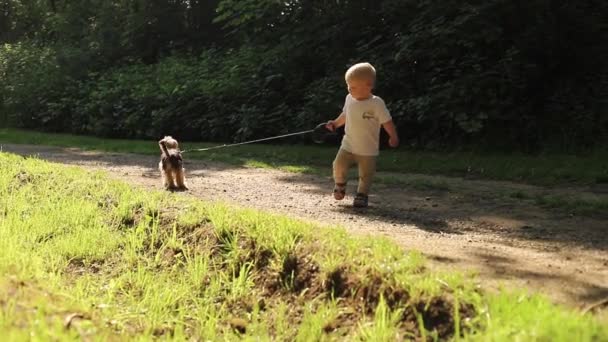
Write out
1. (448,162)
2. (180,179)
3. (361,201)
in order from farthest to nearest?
(448,162), (180,179), (361,201)

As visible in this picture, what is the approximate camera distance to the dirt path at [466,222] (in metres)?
3.53

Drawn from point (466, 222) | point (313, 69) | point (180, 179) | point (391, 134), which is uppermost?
point (313, 69)

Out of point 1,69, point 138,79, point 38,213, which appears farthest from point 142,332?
point 1,69

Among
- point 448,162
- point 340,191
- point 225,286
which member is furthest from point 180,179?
point 448,162

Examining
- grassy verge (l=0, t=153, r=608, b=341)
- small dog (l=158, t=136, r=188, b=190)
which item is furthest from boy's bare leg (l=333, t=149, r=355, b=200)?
small dog (l=158, t=136, r=188, b=190)

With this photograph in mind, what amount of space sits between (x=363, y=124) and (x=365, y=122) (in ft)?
0.10

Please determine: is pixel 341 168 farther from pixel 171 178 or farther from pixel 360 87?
pixel 171 178

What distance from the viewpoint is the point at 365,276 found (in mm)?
3486

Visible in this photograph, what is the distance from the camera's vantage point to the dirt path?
353cm

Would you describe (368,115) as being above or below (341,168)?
above

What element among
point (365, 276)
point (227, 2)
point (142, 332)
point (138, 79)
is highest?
point (227, 2)

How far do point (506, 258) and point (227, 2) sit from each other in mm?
14974

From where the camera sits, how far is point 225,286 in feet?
13.3

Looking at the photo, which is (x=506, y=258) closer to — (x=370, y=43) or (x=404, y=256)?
(x=404, y=256)
